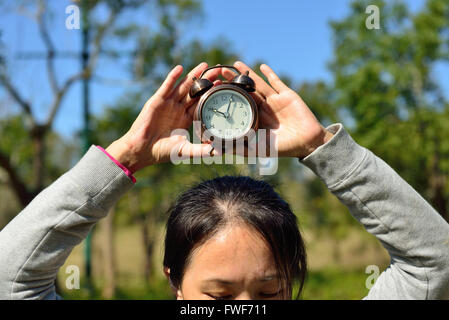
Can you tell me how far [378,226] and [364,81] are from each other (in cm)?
850

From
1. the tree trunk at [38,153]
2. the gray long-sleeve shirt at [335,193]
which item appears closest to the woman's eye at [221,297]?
the gray long-sleeve shirt at [335,193]

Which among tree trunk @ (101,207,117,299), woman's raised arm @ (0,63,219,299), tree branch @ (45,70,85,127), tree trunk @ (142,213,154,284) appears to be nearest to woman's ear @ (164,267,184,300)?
woman's raised arm @ (0,63,219,299)

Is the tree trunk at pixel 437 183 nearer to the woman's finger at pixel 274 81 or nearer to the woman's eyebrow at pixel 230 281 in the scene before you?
the woman's finger at pixel 274 81

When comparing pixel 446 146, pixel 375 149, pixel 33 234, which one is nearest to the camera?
pixel 33 234

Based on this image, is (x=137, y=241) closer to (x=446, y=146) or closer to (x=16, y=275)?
(x=446, y=146)

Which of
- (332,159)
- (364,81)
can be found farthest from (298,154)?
(364,81)

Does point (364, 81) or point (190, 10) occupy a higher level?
point (190, 10)

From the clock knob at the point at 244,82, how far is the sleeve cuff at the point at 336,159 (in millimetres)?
370

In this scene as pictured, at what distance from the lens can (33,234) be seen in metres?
1.51

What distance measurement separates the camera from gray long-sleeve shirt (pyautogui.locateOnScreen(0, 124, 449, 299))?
152 centimetres

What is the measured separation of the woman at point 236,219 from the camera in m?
1.52

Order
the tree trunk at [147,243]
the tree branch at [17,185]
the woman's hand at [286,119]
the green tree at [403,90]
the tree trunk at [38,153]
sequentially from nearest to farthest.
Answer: the woman's hand at [286,119]
the tree branch at [17,185]
the tree trunk at [38,153]
the green tree at [403,90]
the tree trunk at [147,243]

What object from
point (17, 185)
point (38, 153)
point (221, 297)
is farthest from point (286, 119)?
point (38, 153)

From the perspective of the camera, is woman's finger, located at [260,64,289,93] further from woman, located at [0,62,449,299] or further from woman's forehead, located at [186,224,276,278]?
woman's forehead, located at [186,224,276,278]
